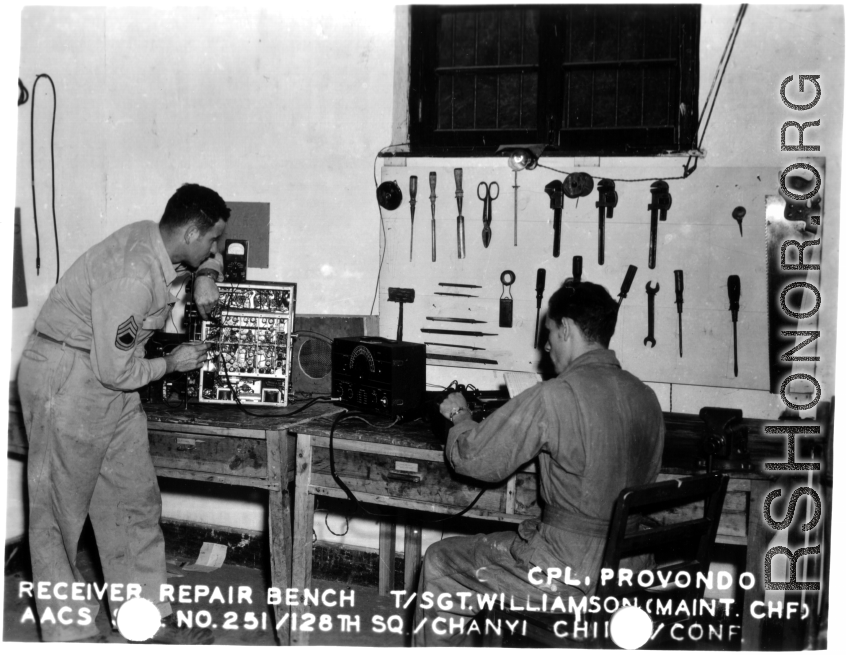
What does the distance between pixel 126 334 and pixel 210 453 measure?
601 millimetres

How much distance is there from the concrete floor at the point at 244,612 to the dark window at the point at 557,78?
2147mm

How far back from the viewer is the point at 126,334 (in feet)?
8.52

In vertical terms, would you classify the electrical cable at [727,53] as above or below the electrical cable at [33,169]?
above

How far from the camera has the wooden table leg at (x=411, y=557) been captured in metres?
3.54

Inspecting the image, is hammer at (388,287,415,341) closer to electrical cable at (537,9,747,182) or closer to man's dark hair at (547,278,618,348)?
Answer: electrical cable at (537,9,747,182)

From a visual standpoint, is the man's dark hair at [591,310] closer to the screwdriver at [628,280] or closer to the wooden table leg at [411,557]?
the screwdriver at [628,280]

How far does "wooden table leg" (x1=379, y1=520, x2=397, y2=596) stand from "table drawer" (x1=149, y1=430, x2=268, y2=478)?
3.18ft

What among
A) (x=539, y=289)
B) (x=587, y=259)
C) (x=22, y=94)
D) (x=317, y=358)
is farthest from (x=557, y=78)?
(x=22, y=94)

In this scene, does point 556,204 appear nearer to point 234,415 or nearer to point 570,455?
point 570,455

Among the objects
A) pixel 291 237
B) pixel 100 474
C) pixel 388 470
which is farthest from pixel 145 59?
pixel 388 470

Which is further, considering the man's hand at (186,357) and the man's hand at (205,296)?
the man's hand at (205,296)

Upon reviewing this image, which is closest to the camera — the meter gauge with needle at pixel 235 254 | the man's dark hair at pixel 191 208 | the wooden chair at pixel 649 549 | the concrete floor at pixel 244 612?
the wooden chair at pixel 649 549

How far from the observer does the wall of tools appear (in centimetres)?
313

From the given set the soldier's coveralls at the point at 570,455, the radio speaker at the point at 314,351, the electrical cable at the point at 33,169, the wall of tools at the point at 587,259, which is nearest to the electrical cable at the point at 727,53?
the wall of tools at the point at 587,259
